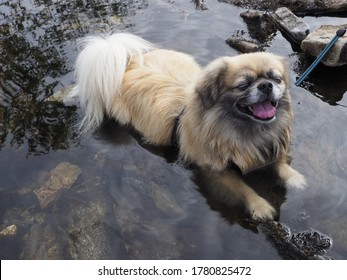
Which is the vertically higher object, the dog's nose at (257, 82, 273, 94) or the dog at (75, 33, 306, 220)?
the dog's nose at (257, 82, 273, 94)

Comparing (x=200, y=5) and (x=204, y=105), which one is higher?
(x=204, y=105)

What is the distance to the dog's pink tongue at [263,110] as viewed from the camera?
3.32 meters

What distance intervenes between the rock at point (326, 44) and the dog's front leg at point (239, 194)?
8.08ft

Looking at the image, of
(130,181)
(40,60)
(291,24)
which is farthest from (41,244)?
(291,24)

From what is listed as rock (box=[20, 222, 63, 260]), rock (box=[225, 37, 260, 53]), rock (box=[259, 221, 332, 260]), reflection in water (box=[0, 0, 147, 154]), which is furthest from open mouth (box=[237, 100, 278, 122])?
rock (box=[225, 37, 260, 53])

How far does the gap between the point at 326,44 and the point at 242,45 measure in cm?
113

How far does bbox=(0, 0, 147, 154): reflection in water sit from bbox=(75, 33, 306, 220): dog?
43cm

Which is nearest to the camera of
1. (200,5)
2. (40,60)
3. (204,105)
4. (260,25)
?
(204,105)

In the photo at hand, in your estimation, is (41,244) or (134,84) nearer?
(41,244)

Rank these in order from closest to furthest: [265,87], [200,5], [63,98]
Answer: [265,87] < [63,98] < [200,5]

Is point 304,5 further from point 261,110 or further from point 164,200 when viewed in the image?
point 164,200

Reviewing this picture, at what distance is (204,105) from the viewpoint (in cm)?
348

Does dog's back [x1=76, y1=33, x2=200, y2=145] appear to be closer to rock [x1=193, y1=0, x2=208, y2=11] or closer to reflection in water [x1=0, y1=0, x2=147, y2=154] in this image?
reflection in water [x1=0, y1=0, x2=147, y2=154]

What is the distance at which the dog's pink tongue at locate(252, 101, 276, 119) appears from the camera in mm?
3324
